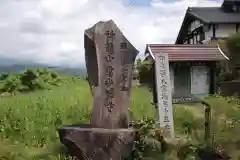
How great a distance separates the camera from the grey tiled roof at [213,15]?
27516 mm

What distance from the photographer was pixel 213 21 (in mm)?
27297

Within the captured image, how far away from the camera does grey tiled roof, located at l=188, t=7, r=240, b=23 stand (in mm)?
27516

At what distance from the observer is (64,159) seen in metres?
6.44

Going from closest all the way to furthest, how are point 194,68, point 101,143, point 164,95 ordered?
point 101,143 < point 164,95 < point 194,68

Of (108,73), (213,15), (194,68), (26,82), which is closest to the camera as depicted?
(108,73)

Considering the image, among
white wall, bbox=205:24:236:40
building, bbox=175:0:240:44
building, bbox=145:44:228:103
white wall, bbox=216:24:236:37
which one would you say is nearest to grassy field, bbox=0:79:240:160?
building, bbox=145:44:228:103

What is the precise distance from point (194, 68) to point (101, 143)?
1060cm

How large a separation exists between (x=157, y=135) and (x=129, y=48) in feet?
5.78

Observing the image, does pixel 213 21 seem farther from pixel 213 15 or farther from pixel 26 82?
pixel 26 82

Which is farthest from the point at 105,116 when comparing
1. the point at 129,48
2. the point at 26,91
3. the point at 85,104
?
the point at 26,91

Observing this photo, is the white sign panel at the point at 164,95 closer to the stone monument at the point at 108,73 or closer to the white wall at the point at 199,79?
the stone monument at the point at 108,73

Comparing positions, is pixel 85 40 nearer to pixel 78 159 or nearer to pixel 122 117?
pixel 122 117

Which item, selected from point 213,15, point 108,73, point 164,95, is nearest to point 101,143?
point 108,73

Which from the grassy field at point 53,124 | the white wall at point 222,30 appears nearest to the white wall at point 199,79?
the grassy field at point 53,124
